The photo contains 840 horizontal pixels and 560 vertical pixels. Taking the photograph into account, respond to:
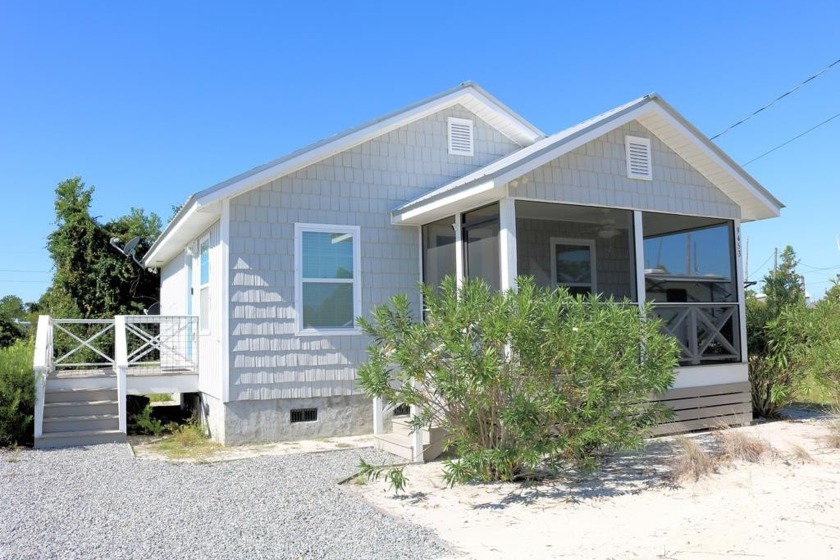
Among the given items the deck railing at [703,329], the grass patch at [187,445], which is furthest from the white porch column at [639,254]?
the grass patch at [187,445]

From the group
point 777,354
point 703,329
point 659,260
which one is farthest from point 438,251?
point 777,354

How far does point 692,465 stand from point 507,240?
10.7 feet

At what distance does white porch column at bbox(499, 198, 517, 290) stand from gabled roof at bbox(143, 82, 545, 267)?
2675 millimetres

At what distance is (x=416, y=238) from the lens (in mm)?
9961

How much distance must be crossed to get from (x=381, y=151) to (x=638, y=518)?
6.51 metres

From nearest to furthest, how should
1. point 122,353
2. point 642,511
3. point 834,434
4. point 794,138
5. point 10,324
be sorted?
point 642,511 < point 834,434 < point 122,353 < point 794,138 < point 10,324

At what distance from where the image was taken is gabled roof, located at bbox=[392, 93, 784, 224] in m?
8.01

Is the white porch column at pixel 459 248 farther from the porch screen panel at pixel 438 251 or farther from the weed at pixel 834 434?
the weed at pixel 834 434

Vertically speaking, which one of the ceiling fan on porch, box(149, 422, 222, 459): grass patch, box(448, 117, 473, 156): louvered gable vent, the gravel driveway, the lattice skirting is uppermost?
box(448, 117, 473, 156): louvered gable vent

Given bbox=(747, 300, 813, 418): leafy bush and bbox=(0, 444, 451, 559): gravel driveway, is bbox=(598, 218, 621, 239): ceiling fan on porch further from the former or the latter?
bbox=(0, 444, 451, 559): gravel driveway

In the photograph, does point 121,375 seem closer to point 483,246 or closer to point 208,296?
point 208,296

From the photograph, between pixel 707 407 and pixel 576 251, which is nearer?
pixel 707 407

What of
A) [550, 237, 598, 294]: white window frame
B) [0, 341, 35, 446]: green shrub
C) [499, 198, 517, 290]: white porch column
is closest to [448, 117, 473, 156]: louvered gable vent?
[550, 237, 598, 294]: white window frame

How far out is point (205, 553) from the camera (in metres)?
4.39
